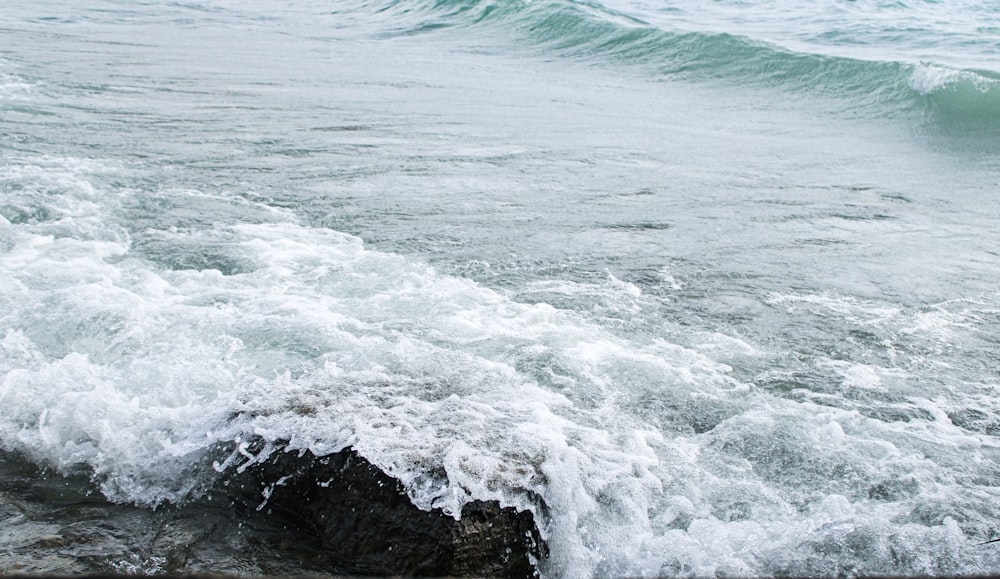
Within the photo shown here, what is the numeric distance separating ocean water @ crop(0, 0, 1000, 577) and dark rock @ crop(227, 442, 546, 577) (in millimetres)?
85

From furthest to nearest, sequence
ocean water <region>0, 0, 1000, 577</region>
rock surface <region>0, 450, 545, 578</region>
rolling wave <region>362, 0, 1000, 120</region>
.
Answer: rolling wave <region>362, 0, 1000, 120</region> < ocean water <region>0, 0, 1000, 577</region> < rock surface <region>0, 450, 545, 578</region>

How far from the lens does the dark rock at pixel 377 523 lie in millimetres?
2959

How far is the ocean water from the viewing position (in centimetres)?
338

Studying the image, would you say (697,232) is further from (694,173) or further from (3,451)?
(3,451)

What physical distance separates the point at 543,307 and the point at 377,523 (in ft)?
8.16

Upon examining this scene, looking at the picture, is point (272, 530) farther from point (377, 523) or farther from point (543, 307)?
point (543, 307)

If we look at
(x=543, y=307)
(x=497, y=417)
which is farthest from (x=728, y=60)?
(x=497, y=417)

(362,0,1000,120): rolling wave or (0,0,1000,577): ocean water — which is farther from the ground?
(362,0,1000,120): rolling wave

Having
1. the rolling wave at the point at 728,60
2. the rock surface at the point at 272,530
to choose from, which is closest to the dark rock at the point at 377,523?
the rock surface at the point at 272,530

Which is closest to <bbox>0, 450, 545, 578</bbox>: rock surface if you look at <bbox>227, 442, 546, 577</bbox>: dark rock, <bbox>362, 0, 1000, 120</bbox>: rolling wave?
<bbox>227, 442, 546, 577</bbox>: dark rock

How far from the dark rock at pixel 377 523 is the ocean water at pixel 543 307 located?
8 centimetres

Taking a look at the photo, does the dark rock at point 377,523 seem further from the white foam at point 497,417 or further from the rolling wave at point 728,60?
the rolling wave at point 728,60

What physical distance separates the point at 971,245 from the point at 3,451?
23.1ft

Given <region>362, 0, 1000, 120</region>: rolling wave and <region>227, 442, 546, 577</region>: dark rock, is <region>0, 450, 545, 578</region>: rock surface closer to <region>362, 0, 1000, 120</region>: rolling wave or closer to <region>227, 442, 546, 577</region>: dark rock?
<region>227, 442, 546, 577</region>: dark rock
